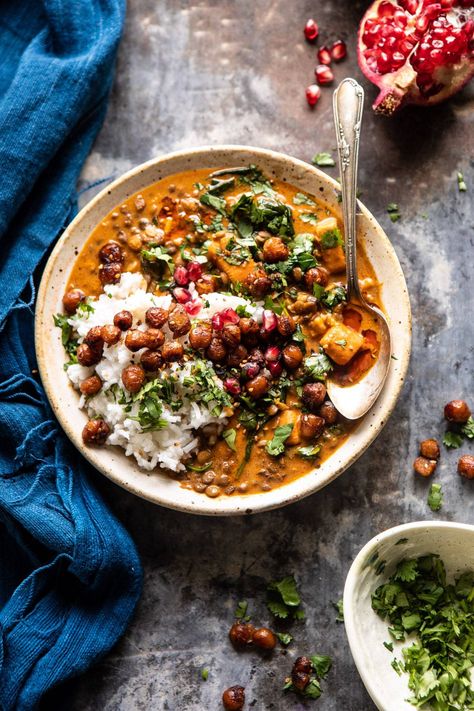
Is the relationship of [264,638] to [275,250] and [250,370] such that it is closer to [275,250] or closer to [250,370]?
[250,370]

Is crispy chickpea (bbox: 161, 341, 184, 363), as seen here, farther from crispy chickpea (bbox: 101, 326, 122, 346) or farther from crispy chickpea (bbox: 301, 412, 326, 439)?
crispy chickpea (bbox: 301, 412, 326, 439)

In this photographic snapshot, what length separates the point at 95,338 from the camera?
405 cm

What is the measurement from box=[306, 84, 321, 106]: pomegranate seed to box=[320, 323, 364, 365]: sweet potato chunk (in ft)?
4.83

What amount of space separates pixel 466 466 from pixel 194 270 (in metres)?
1.93

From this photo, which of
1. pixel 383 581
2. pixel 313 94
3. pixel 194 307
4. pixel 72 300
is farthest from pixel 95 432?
pixel 313 94

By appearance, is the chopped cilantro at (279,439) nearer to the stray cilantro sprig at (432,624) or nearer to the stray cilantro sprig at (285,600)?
the stray cilantro sprig at (285,600)

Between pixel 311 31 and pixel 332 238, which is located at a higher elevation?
pixel 311 31

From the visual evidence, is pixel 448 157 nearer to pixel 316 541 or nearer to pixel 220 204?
pixel 220 204

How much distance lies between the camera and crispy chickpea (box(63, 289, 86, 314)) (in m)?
4.22

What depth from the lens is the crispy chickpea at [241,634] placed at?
4340mm

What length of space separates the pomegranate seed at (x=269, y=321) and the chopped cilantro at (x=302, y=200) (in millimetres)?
678

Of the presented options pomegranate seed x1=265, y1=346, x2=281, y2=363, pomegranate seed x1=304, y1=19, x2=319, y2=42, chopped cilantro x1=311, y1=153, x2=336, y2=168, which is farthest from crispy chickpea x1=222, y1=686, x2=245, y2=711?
pomegranate seed x1=304, y1=19, x2=319, y2=42

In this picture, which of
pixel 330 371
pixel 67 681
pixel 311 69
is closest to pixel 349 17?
pixel 311 69

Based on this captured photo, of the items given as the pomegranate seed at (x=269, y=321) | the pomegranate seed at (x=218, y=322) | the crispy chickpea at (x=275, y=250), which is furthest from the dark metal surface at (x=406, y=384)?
the pomegranate seed at (x=218, y=322)
